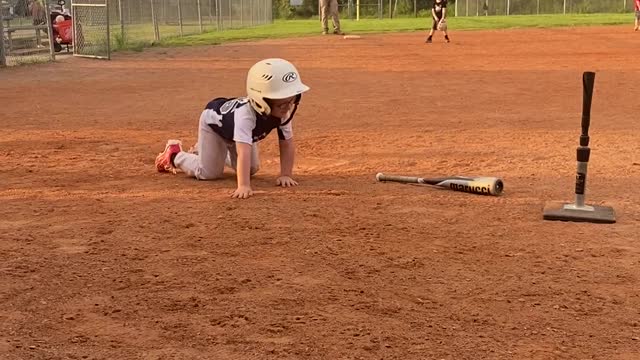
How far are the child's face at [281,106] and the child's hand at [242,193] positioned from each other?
602 millimetres

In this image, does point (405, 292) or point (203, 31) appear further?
point (203, 31)

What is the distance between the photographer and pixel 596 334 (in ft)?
11.1

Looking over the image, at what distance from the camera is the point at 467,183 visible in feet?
19.2

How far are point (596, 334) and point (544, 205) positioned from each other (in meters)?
2.23

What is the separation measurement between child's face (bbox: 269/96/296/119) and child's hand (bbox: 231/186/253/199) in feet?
1.98

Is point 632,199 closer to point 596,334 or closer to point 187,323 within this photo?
point 596,334

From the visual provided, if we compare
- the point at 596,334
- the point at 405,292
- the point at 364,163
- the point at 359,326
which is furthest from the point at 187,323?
the point at 364,163

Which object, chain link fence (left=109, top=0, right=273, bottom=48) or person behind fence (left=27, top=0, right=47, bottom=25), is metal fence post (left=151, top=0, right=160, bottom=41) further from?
person behind fence (left=27, top=0, right=47, bottom=25)

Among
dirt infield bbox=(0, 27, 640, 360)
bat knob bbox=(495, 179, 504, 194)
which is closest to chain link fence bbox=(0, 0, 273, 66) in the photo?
dirt infield bbox=(0, 27, 640, 360)

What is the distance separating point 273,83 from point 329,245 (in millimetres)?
1611

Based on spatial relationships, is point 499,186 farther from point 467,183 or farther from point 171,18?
point 171,18

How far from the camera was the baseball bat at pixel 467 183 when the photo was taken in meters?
5.76

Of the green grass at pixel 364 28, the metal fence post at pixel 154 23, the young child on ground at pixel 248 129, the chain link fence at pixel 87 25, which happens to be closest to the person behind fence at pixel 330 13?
the green grass at pixel 364 28

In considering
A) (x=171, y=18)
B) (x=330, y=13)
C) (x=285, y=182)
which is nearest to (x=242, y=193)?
(x=285, y=182)
